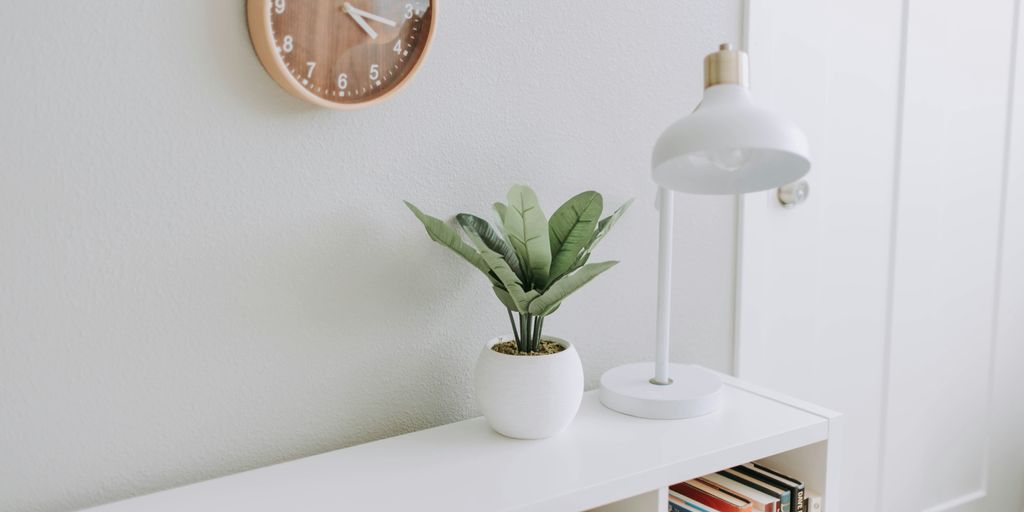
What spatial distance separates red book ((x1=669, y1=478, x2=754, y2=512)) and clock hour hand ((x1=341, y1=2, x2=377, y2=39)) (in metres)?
0.79

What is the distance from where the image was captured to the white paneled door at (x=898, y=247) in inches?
62.6

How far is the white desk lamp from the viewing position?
2.96 ft

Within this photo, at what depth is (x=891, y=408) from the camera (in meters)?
1.83

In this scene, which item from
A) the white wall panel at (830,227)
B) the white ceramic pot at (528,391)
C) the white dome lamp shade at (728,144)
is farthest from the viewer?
the white wall panel at (830,227)

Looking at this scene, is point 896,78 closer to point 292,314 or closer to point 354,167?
point 354,167

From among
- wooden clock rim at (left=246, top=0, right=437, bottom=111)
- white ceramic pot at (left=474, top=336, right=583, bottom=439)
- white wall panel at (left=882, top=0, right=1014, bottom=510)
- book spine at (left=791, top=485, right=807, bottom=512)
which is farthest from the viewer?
white wall panel at (left=882, top=0, right=1014, bottom=510)

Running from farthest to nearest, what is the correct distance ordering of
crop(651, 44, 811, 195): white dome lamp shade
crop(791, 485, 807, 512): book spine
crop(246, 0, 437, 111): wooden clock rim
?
1. crop(791, 485, 807, 512): book spine
2. crop(246, 0, 437, 111): wooden clock rim
3. crop(651, 44, 811, 195): white dome lamp shade

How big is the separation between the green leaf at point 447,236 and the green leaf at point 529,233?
6 cm

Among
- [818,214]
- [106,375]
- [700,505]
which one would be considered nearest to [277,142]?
[106,375]

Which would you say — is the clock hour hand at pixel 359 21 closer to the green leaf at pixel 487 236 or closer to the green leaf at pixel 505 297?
the green leaf at pixel 487 236

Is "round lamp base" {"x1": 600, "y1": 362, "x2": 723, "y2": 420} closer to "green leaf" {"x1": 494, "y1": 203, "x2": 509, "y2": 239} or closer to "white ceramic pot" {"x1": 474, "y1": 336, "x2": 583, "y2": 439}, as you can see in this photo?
"white ceramic pot" {"x1": 474, "y1": 336, "x2": 583, "y2": 439}

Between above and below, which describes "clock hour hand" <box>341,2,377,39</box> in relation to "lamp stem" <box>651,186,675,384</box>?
above

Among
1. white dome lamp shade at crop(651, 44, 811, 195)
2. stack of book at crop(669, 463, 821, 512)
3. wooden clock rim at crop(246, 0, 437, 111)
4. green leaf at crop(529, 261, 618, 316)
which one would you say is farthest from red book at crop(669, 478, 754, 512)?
wooden clock rim at crop(246, 0, 437, 111)

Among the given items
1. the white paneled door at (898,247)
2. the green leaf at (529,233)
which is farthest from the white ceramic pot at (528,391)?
the white paneled door at (898,247)
